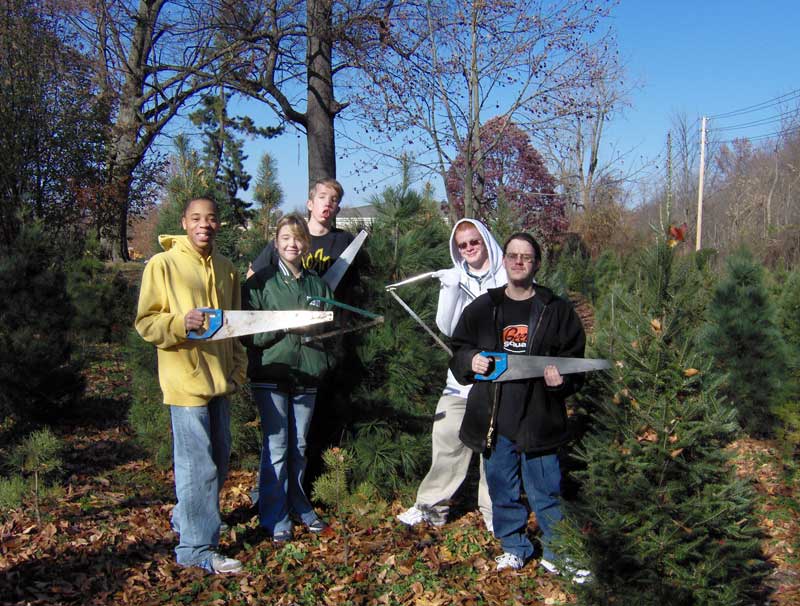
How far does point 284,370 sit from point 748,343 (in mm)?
5163

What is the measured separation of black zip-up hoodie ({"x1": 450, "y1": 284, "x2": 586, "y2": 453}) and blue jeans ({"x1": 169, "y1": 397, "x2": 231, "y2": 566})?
128cm

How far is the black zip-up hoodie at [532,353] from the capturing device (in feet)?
11.2

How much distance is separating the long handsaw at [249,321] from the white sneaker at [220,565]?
1202 millimetres

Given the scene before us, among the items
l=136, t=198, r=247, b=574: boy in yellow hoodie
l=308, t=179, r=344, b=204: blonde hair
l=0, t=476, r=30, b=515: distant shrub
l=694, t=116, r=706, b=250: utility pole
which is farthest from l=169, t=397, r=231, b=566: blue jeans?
l=694, t=116, r=706, b=250: utility pole

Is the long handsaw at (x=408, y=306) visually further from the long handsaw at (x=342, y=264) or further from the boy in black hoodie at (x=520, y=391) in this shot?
the boy in black hoodie at (x=520, y=391)

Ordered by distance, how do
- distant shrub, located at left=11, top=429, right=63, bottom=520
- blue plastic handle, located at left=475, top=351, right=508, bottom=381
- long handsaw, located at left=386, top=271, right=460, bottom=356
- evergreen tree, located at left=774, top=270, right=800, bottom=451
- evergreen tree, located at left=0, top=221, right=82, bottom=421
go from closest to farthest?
blue plastic handle, located at left=475, top=351, right=508, bottom=381 < distant shrub, located at left=11, top=429, right=63, bottom=520 < long handsaw, located at left=386, top=271, right=460, bottom=356 < evergreen tree, located at left=774, top=270, right=800, bottom=451 < evergreen tree, located at left=0, top=221, right=82, bottom=421

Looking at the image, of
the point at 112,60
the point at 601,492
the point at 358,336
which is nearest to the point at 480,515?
the point at 358,336

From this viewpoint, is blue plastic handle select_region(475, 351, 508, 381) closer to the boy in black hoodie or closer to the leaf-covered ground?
the boy in black hoodie

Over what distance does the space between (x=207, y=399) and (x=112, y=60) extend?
1055 cm

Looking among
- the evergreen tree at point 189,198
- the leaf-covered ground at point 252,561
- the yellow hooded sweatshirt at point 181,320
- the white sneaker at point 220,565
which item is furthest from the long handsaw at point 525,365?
the evergreen tree at point 189,198

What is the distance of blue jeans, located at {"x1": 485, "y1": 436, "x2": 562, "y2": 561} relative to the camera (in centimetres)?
348

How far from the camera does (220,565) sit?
11.5ft

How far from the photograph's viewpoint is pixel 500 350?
350 centimetres

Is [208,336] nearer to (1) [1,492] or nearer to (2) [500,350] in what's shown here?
(2) [500,350]
